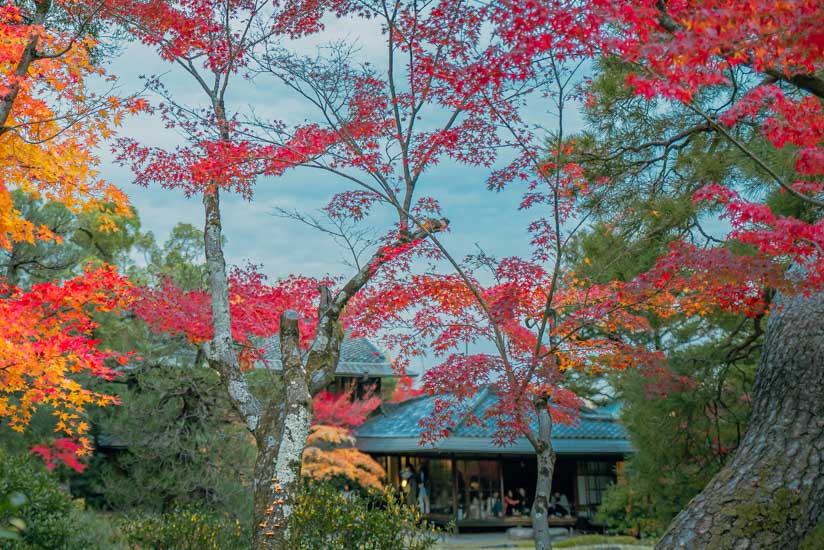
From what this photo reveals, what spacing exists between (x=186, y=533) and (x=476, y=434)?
35.3 feet

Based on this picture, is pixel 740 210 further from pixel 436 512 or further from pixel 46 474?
pixel 436 512

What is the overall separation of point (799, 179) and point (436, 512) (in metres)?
12.5

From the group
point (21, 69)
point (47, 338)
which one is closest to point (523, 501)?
point (47, 338)

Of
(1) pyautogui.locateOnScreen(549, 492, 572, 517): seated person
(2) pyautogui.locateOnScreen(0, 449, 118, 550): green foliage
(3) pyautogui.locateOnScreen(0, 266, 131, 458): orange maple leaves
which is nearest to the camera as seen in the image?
(3) pyautogui.locateOnScreen(0, 266, 131, 458): orange maple leaves

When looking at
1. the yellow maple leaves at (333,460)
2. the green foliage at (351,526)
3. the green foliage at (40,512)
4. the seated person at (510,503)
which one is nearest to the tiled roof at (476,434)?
the yellow maple leaves at (333,460)

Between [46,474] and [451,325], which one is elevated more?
[451,325]

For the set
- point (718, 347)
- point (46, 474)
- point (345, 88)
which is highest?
point (345, 88)

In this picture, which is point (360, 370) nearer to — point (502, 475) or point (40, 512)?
point (502, 475)

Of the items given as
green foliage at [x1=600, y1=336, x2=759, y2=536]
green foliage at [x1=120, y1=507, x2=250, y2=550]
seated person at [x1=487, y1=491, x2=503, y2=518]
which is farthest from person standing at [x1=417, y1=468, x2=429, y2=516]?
green foliage at [x1=120, y1=507, x2=250, y2=550]

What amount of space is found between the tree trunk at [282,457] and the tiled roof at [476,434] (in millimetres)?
9817

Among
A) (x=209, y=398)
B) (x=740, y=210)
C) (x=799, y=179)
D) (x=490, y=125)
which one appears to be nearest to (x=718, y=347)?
(x=799, y=179)

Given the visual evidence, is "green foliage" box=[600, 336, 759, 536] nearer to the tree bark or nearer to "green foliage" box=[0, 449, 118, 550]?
"green foliage" box=[0, 449, 118, 550]

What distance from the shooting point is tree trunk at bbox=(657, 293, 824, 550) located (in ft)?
22.6

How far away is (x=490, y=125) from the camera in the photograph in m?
7.99
